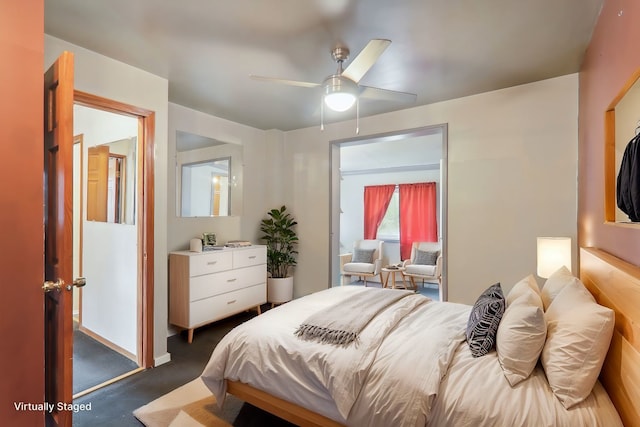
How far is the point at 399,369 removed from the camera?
148 cm

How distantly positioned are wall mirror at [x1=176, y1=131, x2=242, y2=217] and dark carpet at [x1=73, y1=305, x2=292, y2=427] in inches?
58.1

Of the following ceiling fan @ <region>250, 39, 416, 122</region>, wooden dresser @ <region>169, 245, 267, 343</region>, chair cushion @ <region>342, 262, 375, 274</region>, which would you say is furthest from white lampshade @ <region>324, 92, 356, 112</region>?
chair cushion @ <region>342, 262, 375, 274</region>

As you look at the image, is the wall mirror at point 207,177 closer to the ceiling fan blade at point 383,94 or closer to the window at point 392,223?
the ceiling fan blade at point 383,94

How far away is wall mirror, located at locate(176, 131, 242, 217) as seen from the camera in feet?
11.6

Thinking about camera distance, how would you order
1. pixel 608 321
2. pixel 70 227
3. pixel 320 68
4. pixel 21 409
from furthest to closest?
pixel 320 68 → pixel 70 227 → pixel 608 321 → pixel 21 409

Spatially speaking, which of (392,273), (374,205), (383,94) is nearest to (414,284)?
(392,273)

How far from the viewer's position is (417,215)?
6570 millimetres

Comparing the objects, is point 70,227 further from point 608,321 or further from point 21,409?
point 608,321

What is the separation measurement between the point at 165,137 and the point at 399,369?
2.65 metres

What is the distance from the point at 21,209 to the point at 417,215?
6274 millimetres

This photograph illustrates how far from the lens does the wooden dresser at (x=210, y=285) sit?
124 inches

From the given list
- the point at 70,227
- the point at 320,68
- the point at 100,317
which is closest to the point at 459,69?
the point at 320,68

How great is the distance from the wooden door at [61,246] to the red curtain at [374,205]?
6.08m

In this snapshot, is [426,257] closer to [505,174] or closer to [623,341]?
[505,174]
